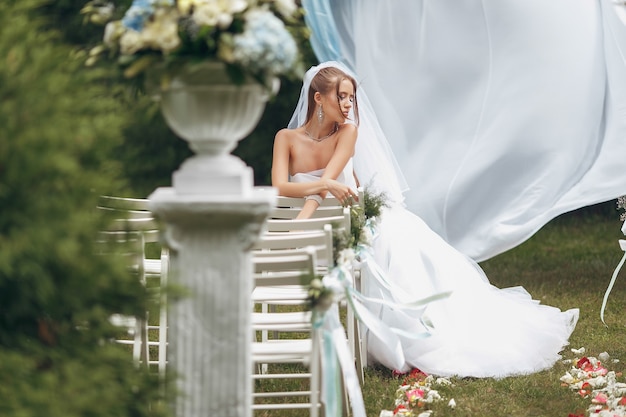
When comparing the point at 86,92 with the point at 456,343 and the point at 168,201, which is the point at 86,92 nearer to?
the point at 168,201

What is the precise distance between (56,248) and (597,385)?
3.31 m

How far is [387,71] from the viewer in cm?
768

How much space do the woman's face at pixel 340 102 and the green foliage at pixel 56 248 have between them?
2986 mm

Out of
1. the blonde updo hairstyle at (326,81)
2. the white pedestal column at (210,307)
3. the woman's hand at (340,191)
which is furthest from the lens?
the blonde updo hairstyle at (326,81)

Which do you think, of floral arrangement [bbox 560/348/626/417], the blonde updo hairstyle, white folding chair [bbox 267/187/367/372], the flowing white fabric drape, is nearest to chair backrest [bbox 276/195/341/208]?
white folding chair [bbox 267/187/367/372]

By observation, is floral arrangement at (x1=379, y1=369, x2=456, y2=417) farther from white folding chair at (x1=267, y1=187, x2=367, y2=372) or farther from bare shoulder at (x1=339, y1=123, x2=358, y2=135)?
bare shoulder at (x1=339, y1=123, x2=358, y2=135)

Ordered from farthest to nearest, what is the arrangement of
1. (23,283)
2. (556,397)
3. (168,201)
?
1. (556,397)
2. (168,201)
3. (23,283)

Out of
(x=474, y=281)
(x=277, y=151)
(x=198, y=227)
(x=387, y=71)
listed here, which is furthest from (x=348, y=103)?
(x=198, y=227)

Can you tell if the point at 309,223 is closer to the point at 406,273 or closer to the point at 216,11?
the point at 406,273

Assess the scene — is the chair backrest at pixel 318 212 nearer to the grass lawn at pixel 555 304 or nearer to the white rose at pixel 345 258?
the white rose at pixel 345 258

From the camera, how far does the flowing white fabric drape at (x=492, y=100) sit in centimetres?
738

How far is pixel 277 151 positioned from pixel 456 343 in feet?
4.60

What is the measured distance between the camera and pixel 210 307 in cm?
301

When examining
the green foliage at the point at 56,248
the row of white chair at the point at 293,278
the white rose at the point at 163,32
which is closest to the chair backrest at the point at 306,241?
the row of white chair at the point at 293,278
